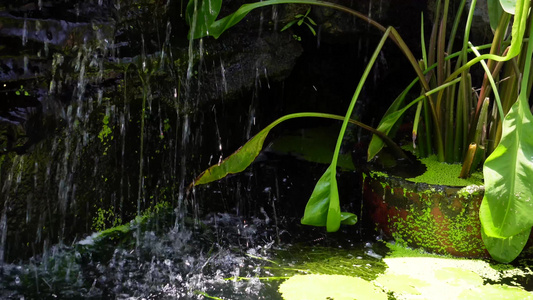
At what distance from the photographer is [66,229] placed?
2016 millimetres

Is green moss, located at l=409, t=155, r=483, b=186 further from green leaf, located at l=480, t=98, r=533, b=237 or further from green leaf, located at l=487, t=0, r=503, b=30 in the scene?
green leaf, located at l=487, t=0, r=503, b=30

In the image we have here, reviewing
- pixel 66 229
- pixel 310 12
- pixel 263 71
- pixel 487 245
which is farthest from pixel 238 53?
pixel 487 245

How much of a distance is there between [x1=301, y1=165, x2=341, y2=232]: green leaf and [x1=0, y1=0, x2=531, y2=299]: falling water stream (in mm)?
144

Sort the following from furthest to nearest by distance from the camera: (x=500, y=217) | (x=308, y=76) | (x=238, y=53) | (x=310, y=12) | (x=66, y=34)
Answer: (x=308, y=76) → (x=310, y=12) → (x=238, y=53) → (x=66, y=34) → (x=500, y=217)

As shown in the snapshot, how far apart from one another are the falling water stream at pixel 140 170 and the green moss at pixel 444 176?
30 centimetres

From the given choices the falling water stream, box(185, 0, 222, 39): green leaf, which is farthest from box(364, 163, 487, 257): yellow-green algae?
box(185, 0, 222, 39): green leaf

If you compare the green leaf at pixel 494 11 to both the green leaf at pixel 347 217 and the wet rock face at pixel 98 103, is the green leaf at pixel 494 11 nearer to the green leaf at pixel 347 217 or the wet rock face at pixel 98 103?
the green leaf at pixel 347 217

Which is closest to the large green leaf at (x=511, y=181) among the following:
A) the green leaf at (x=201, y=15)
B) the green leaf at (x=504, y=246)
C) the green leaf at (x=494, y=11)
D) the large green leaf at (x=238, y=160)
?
the green leaf at (x=504, y=246)

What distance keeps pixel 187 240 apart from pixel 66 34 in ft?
2.66

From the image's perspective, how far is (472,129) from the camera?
2082 mm

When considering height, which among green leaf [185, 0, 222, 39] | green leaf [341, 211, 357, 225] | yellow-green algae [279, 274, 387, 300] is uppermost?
green leaf [185, 0, 222, 39]

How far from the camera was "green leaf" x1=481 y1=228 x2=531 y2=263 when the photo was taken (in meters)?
1.89

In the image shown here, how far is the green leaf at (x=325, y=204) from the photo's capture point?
6.23ft

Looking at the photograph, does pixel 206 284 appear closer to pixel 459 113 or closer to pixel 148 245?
pixel 148 245
